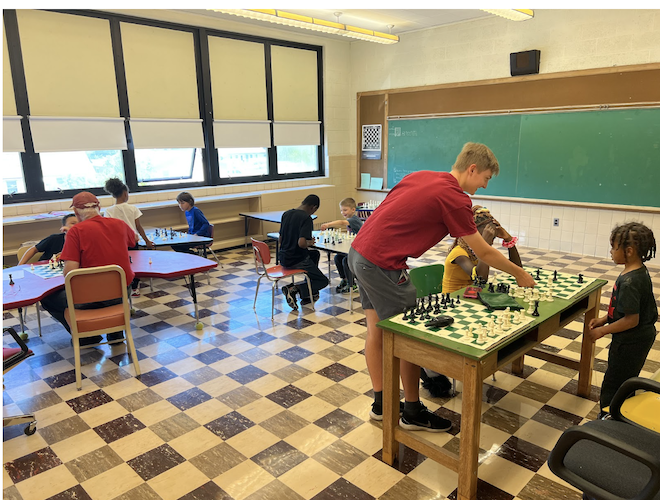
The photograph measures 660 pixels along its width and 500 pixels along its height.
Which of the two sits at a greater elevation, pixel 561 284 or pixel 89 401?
pixel 561 284

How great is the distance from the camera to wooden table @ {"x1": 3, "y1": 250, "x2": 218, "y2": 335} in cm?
334

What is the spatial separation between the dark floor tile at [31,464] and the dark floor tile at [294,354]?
5.74 ft

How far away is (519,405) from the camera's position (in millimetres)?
3068

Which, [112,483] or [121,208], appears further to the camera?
[121,208]

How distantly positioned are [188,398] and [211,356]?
678 millimetres

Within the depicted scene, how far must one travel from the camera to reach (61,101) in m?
6.24

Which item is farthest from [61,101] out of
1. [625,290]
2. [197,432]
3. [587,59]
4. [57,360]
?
[587,59]

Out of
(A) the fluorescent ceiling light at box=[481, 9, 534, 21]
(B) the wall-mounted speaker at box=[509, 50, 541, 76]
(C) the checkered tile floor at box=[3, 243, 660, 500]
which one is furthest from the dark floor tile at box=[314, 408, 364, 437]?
(B) the wall-mounted speaker at box=[509, 50, 541, 76]

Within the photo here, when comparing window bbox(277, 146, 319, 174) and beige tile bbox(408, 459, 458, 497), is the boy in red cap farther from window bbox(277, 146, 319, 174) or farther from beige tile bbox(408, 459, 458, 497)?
window bbox(277, 146, 319, 174)

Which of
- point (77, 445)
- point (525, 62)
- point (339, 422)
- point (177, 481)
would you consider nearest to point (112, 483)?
point (177, 481)

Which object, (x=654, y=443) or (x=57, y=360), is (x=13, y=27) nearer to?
(x=57, y=360)

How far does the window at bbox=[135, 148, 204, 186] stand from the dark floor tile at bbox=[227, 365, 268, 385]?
15.0ft

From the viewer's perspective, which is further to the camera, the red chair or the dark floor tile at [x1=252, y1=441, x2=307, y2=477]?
the red chair

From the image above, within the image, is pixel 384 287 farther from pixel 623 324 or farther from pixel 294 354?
pixel 294 354
